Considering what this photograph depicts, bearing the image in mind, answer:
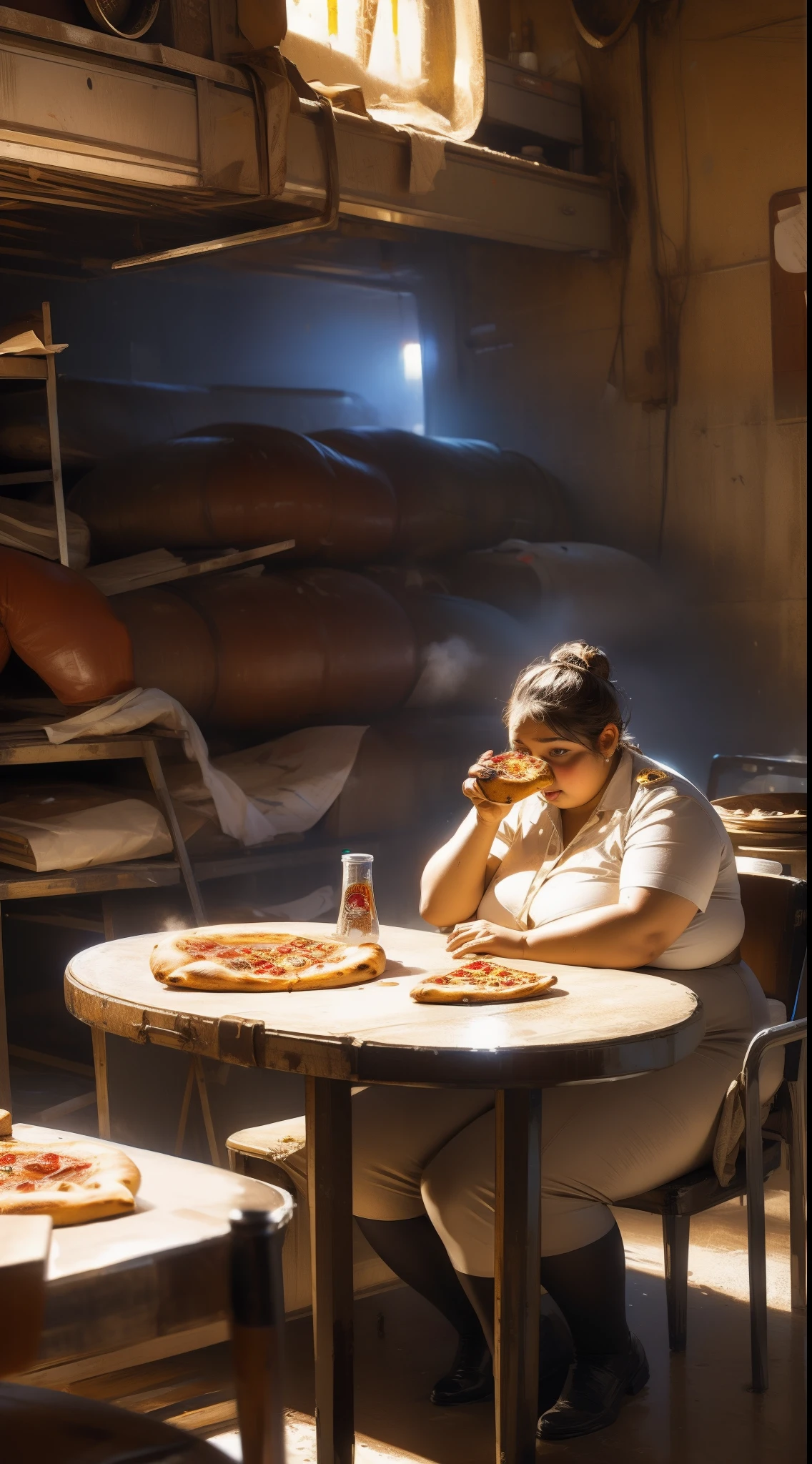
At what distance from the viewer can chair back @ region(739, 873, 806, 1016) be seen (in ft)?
10.2

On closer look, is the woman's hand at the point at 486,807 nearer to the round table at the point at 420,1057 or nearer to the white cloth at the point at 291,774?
the round table at the point at 420,1057

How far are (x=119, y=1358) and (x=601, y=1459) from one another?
3.16ft

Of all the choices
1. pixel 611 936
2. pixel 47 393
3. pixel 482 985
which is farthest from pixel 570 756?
pixel 47 393

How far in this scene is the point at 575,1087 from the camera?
2.61 m

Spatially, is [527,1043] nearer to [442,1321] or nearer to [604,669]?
[604,669]

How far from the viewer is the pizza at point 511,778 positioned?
286 cm

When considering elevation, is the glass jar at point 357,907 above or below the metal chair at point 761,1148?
above

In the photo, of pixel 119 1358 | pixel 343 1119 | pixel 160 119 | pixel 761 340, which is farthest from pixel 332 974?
pixel 761 340

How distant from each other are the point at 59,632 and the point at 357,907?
1.48 meters

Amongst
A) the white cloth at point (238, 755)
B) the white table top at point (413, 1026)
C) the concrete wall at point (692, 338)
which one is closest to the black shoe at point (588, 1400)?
the white table top at point (413, 1026)

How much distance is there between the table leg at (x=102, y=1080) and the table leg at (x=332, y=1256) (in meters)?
1.45

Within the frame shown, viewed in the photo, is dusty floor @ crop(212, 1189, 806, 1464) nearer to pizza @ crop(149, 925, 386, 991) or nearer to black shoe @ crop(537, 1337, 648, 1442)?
black shoe @ crop(537, 1337, 648, 1442)

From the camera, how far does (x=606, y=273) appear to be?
625 cm

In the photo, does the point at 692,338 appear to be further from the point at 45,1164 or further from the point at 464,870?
the point at 45,1164
